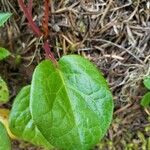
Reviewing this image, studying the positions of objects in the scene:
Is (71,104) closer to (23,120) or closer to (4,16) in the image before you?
(23,120)

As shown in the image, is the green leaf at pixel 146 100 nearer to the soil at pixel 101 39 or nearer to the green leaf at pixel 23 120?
the soil at pixel 101 39

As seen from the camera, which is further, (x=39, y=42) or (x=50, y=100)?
(x=39, y=42)

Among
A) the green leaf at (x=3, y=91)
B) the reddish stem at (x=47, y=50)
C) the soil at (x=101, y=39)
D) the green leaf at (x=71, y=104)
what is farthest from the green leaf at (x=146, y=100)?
the green leaf at (x=3, y=91)

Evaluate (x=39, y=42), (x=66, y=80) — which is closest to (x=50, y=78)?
(x=66, y=80)

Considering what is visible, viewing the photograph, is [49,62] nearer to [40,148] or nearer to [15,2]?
[15,2]

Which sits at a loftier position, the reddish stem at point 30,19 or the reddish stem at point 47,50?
the reddish stem at point 30,19

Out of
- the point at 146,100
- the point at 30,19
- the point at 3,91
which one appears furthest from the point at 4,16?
the point at 146,100

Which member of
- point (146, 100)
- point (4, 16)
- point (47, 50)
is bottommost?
point (146, 100)
